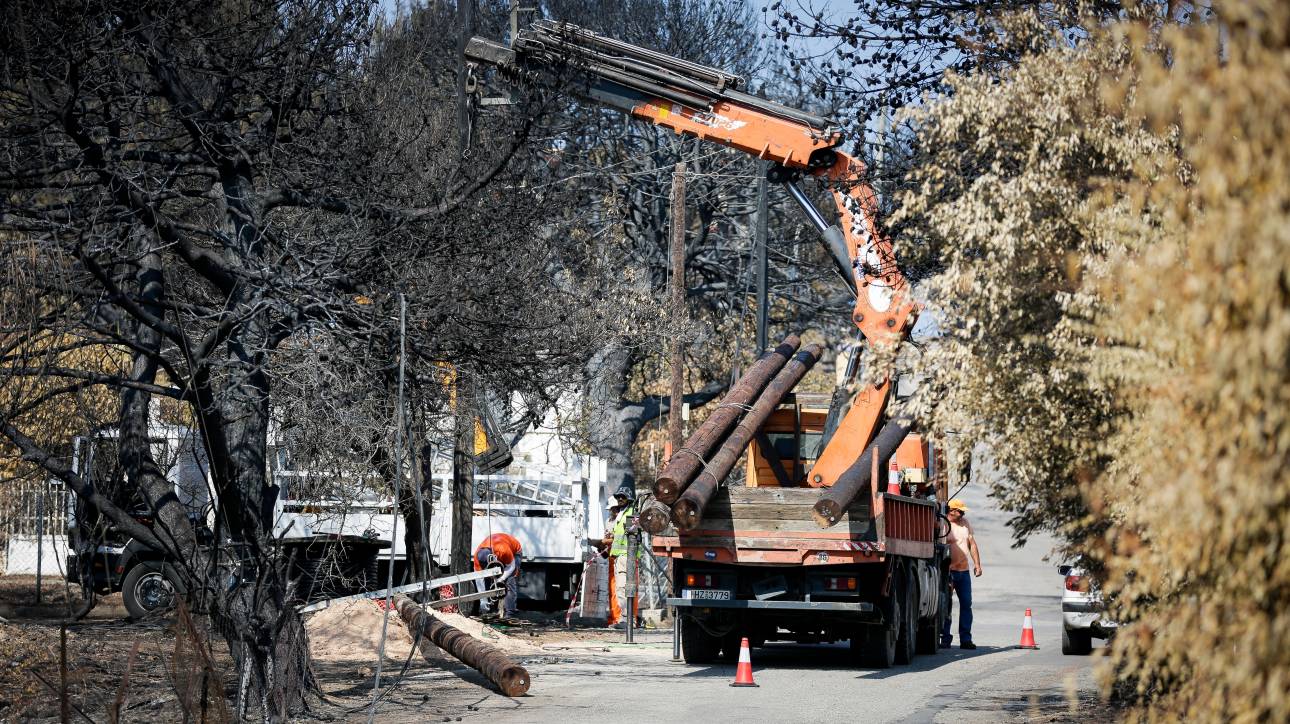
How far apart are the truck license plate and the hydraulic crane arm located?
1705 millimetres

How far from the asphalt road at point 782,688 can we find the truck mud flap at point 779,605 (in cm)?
68

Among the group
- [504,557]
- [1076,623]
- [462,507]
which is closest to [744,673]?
[1076,623]

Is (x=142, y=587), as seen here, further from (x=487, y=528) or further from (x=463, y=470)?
(x=487, y=528)

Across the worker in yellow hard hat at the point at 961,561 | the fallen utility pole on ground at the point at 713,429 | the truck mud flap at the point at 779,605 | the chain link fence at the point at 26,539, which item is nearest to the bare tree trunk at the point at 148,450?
the fallen utility pole on ground at the point at 713,429

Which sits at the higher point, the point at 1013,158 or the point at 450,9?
the point at 450,9

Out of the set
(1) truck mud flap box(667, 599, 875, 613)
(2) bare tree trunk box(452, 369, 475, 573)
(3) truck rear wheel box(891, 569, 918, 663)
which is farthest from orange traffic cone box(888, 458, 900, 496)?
(2) bare tree trunk box(452, 369, 475, 573)

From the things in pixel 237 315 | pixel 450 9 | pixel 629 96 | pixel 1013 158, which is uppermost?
pixel 450 9

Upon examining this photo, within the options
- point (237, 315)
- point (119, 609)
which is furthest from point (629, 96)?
point (119, 609)

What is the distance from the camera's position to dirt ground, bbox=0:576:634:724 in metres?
10.7

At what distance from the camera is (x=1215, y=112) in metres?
3.70

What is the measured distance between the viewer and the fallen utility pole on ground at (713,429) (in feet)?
48.3

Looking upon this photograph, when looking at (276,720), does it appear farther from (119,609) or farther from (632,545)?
(119,609)

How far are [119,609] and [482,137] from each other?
13.0 meters

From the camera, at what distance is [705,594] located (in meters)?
15.5
